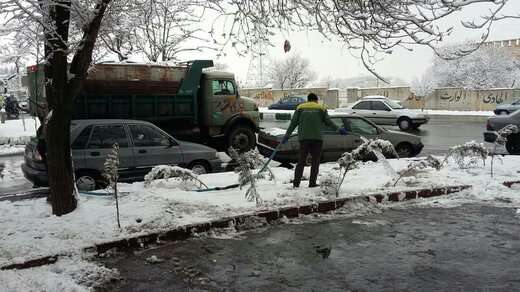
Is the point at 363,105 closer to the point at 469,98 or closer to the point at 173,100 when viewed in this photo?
the point at 173,100

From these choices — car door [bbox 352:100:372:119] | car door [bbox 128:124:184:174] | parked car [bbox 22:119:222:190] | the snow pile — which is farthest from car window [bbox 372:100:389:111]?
the snow pile

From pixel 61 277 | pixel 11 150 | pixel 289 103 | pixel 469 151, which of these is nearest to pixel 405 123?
pixel 469 151

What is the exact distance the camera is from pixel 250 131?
14.8 meters

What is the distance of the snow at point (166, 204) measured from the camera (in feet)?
17.9

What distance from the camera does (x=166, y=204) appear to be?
22.7 ft

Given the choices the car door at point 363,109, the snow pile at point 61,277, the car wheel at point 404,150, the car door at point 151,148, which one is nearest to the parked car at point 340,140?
the car wheel at point 404,150

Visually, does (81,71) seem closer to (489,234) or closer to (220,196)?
(220,196)

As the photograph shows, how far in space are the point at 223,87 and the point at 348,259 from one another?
388 inches

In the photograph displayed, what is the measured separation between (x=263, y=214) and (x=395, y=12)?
307cm

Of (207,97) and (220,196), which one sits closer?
(220,196)

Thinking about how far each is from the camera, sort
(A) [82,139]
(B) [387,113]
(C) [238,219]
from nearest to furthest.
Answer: (C) [238,219]
(A) [82,139]
(B) [387,113]

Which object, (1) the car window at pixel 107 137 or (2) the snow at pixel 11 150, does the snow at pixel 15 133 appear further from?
(1) the car window at pixel 107 137

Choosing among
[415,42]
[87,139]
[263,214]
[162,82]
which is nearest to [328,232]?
[263,214]

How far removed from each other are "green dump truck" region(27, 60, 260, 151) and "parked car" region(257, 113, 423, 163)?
1878mm
